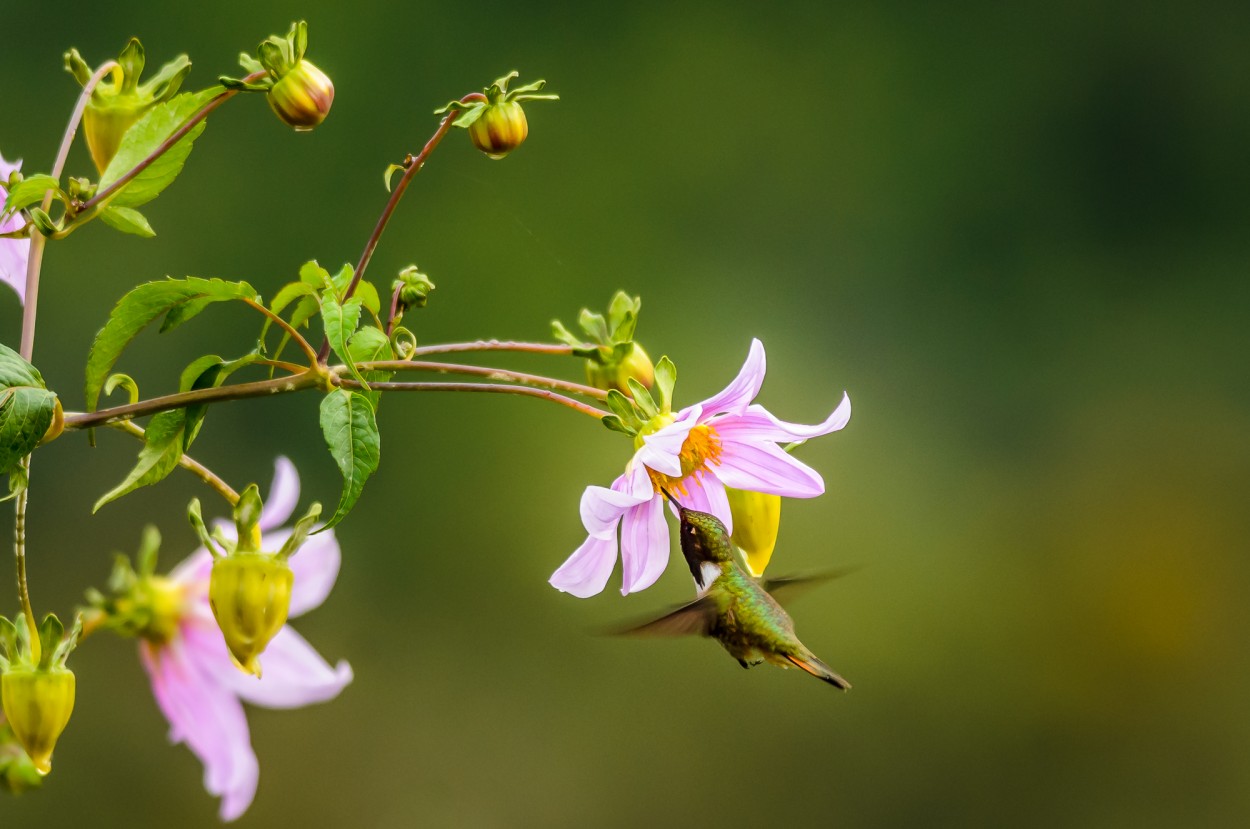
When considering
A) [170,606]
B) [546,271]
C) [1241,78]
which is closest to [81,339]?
[546,271]

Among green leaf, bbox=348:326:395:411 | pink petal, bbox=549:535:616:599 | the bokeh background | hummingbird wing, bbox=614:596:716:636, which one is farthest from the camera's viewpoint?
the bokeh background

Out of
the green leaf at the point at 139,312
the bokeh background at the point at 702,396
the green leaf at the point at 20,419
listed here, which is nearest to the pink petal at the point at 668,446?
the green leaf at the point at 139,312

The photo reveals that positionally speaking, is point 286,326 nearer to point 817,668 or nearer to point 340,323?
point 340,323

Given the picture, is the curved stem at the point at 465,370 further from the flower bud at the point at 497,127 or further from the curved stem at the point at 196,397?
the flower bud at the point at 497,127

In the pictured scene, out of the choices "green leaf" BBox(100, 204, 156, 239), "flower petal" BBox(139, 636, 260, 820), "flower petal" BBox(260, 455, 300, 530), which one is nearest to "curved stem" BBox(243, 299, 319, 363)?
"green leaf" BBox(100, 204, 156, 239)

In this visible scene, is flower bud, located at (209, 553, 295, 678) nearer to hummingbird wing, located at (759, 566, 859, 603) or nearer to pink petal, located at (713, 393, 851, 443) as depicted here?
pink petal, located at (713, 393, 851, 443)
